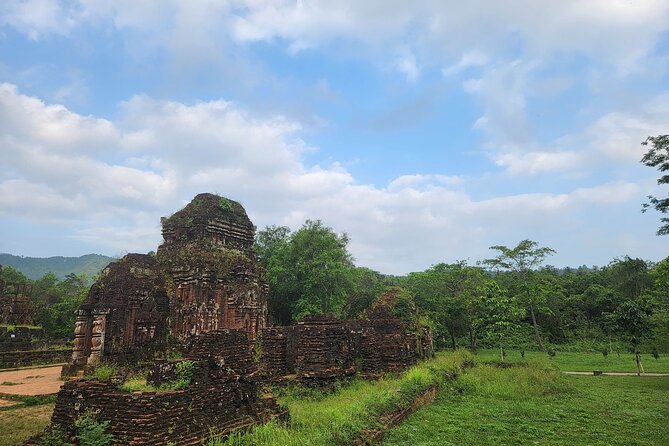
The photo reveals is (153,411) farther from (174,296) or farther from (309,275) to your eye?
(309,275)

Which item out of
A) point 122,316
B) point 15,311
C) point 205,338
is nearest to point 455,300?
point 122,316

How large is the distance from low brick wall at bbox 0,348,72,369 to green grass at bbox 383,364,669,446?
2381cm

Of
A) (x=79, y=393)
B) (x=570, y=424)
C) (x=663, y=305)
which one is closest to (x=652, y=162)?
(x=663, y=305)

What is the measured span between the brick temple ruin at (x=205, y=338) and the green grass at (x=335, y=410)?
1.81 feet

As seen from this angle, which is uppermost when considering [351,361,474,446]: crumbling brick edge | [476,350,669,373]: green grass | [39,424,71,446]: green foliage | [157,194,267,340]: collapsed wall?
[157,194,267,340]: collapsed wall

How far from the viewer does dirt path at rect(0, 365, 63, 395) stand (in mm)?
14383

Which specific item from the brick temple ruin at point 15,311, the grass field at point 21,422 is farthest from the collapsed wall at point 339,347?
the brick temple ruin at point 15,311

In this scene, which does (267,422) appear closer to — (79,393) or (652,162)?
(79,393)

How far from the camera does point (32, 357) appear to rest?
2452cm

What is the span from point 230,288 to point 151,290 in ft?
10.7

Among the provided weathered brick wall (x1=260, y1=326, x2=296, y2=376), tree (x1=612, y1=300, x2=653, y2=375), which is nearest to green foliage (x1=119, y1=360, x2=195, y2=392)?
weathered brick wall (x1=260, y1=326, x2=296, y2=376)

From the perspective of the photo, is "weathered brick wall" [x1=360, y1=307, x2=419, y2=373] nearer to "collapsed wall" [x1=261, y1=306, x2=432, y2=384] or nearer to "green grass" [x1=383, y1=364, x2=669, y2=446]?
"collapsed wall" [x1=261, y1=306, x2=432, y2=384]

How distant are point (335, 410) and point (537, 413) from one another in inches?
233

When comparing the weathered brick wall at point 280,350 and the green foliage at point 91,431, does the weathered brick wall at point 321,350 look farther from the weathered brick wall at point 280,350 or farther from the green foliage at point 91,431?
the green foliage at point 91,431
